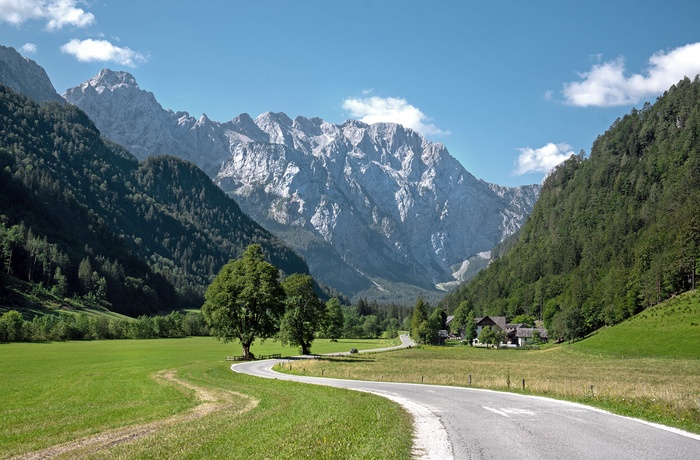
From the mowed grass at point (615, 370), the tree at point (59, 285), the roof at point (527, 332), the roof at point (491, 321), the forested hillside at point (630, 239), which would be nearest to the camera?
the mowed grass at point (615, 370)

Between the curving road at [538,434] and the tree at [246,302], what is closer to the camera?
the curving road at [538,434]

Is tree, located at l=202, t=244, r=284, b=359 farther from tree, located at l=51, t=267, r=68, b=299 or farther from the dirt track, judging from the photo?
tree, located at l=51, t=267, r=68, b=299

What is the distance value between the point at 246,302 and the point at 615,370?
165 feet

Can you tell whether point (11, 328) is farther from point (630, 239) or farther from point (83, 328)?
point (630, 239)

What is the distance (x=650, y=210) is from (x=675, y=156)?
92.9 ft

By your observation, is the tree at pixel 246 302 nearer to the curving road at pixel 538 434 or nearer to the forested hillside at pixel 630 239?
the curving road at pixel 538 434

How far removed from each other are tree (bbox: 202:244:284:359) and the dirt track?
31.7m

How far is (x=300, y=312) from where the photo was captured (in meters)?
75.6

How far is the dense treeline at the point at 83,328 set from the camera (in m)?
108

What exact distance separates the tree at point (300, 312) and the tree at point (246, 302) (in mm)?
4585

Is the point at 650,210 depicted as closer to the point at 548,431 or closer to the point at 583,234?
the point at 583,234

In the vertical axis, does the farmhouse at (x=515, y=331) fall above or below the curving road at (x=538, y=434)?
below

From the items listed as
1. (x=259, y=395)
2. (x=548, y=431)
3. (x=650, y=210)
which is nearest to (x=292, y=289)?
(x=259, y=395)

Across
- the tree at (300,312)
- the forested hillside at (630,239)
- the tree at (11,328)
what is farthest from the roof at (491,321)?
the tree at (11,328)
